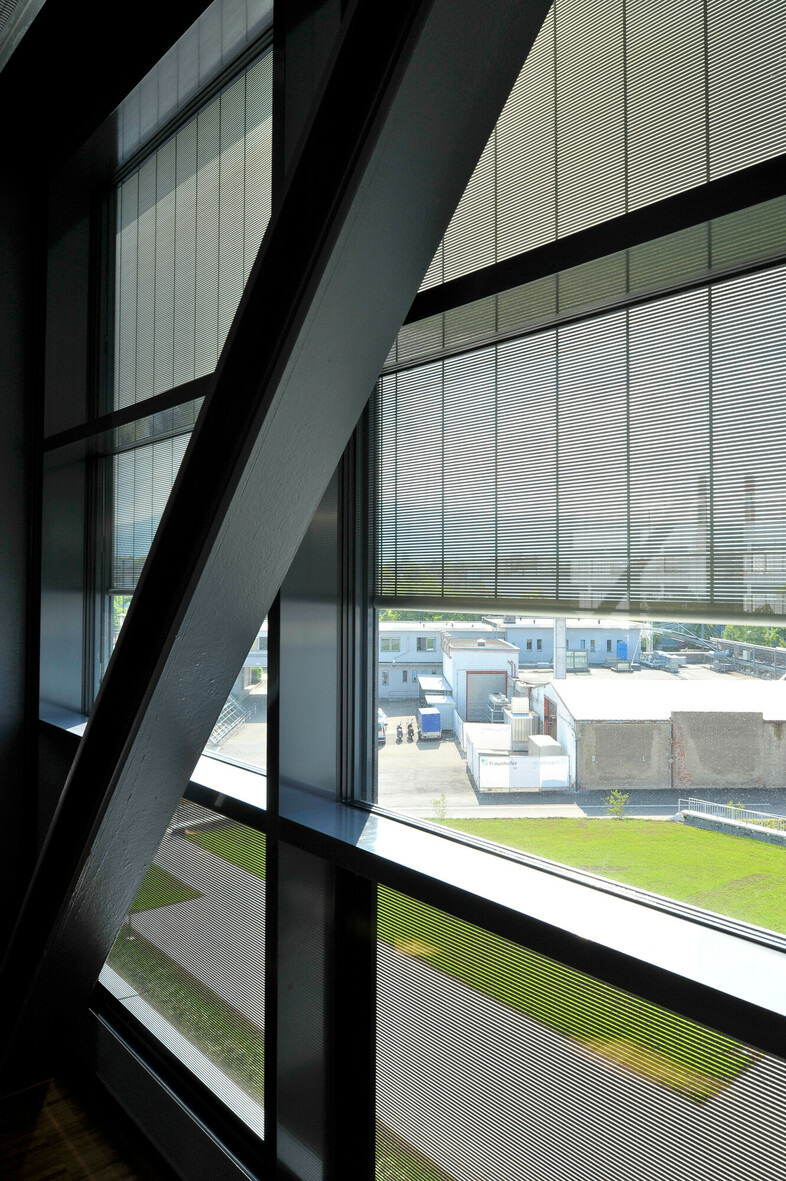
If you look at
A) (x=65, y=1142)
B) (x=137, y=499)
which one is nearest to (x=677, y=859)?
(x=65, y=1142)

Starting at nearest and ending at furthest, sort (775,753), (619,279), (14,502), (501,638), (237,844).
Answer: (775,753) < (619,279) < (501,638) < (237,844) < (14,502)

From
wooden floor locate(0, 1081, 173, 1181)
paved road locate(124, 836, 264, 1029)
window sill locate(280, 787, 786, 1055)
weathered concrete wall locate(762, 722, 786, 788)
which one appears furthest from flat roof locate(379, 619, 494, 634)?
wooden floor locate(0, 1081, 173, 1181)

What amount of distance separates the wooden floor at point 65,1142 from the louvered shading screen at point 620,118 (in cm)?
245

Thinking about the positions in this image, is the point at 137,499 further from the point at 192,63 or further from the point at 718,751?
the point at 718,751

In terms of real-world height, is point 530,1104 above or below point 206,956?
above

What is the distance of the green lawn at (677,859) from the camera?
1.06 meters

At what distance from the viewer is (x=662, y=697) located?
1.21m

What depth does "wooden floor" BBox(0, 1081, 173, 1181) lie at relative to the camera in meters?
1.90

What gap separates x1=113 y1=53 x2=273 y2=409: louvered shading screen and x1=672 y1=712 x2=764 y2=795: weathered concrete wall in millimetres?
1783

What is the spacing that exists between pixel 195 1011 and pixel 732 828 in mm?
1753

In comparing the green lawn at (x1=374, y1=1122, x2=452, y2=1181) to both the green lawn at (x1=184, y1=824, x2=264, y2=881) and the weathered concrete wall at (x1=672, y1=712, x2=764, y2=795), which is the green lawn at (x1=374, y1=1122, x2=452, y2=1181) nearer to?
the green lawn at (x1=184, y1=824, x2=264, y2=881)

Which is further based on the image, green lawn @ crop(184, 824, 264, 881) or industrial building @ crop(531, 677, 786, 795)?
green lawn @ crop(184, 824, 264, 881)

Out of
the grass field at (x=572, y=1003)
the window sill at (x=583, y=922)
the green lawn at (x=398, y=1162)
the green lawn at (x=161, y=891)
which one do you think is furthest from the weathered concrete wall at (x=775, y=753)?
the green lawn at (x=161, y=891)

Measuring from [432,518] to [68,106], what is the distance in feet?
7.42
